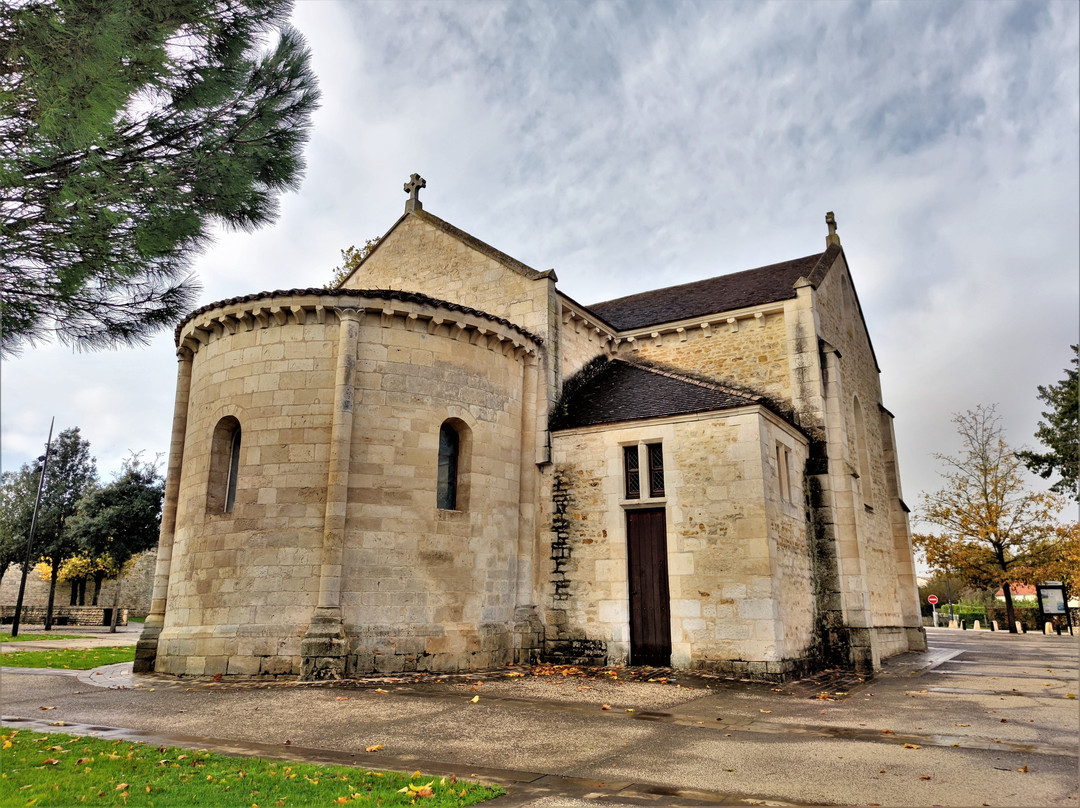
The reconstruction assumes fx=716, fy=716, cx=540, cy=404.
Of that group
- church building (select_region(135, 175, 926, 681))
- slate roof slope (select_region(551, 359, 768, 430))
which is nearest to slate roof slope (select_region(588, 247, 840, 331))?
church building (select_region(135, 175, 926, 681))

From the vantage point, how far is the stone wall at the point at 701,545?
14.2 meters

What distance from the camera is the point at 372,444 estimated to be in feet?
47.6

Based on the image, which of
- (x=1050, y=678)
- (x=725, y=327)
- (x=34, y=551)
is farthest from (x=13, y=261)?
(x=34, y=551)

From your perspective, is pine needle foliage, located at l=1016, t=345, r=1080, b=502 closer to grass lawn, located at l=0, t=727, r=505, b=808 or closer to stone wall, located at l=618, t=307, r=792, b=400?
stone wall, located at l=618, t=307, r=792, b=400

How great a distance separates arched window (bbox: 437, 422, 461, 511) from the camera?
1559cm

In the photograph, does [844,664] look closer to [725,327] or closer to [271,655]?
[725,327]

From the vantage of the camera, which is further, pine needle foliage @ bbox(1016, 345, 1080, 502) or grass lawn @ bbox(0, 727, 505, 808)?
pine needle foliage @ bbox(1016, 345, 1080, 502)

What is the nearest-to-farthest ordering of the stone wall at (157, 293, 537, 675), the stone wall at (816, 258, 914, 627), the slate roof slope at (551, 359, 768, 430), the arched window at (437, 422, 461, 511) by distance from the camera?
the stone wall at (157, 293, 537, 675) < the arched window at (437, 422, 461, 511) < the slate roof slope at (551, 359, 768, 430) < the stone wall at (816, 258, 914, 627)

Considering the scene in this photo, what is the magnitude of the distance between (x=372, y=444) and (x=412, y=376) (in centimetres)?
171

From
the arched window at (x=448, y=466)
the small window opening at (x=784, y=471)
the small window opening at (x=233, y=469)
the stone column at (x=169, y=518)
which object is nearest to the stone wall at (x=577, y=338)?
the arched window at (x=448, y=466)

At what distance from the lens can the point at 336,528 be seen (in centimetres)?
1367

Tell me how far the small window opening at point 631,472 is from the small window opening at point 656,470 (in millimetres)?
284

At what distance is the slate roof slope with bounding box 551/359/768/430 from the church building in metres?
0.09

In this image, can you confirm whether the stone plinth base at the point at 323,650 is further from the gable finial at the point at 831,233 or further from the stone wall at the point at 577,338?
the gable finial at the point at 831,233
